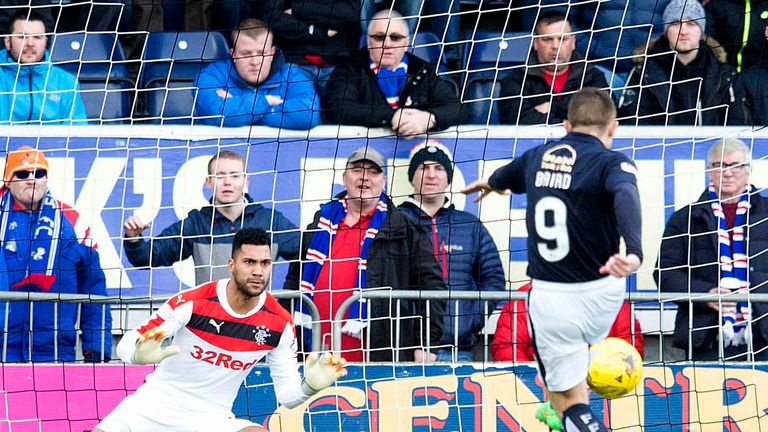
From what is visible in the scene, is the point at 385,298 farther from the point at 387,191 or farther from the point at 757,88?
the point at 757,88

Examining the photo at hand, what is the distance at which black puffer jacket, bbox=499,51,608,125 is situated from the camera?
9.90m

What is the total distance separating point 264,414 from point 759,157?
3.79 m

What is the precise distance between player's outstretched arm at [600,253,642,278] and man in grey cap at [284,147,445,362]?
2.55 meters

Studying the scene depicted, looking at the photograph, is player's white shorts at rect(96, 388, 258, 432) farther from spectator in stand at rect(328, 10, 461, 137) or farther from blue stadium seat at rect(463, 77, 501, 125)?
blue stadium seat at rect(463, 77, 501, 125)

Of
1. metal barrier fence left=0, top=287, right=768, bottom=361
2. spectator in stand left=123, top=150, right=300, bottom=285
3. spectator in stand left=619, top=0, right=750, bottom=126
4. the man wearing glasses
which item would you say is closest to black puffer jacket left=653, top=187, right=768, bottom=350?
the man wearing glasses

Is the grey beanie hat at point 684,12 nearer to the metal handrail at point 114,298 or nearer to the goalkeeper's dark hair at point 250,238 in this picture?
the metal handrail at point 114,298

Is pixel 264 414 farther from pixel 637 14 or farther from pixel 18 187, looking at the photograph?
pixel 637 14

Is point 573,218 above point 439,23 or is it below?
below

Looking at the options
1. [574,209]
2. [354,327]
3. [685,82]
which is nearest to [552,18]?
[685,82]

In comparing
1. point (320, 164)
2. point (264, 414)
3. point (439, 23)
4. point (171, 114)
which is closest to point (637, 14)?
point (439, 23)

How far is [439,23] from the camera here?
1137 centimetres

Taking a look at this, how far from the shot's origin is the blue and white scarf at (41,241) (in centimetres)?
936

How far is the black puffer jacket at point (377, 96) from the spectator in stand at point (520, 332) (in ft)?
4.52

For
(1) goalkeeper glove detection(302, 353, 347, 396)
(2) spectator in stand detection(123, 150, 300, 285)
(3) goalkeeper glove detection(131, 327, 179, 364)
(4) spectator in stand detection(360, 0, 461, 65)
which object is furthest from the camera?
(4) spectator in stand detection(360, 0, 461, 65)
